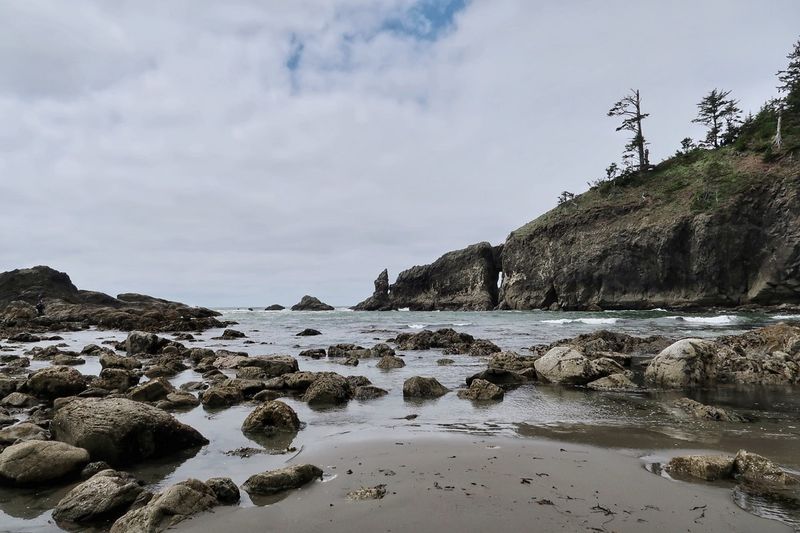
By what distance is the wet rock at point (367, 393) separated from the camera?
1038 cm

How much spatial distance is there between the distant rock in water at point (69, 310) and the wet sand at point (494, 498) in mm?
37106

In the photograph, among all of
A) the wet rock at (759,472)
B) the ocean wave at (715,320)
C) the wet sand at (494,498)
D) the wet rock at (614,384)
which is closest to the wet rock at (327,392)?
the wet sand at (494,498)

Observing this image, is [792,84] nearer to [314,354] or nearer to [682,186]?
[682,186]

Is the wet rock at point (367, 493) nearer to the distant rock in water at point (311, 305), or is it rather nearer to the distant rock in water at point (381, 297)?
the distant rock in water at point (381, 297)

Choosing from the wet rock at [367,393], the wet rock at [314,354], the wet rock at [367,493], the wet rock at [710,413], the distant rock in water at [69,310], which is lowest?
the wet rock at [314,354]

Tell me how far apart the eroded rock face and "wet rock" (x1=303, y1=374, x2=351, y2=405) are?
67883 millimetres

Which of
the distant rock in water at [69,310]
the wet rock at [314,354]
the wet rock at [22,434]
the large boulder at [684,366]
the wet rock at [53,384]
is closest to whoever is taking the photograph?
the wet rock at [22,434]

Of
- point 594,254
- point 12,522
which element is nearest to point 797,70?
point 594,254

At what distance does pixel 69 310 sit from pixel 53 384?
5011 centimetres

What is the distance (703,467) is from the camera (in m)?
5.05

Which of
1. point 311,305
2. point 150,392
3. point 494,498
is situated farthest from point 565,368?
point 311,305

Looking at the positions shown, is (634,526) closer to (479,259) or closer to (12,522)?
(12,522)

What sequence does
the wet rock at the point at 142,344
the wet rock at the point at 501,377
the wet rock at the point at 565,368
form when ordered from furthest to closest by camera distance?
the wet rock at the point at 142,344, the wet rock at the point at 501,377, the wet rock at the point at 565,368

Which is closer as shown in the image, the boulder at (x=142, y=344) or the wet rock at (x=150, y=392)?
the wet rock at (x=150, y=392)
